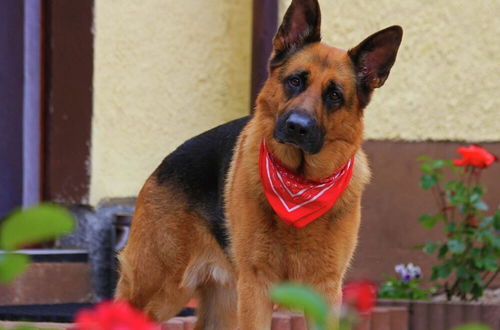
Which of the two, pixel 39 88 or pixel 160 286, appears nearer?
pixel 160 286

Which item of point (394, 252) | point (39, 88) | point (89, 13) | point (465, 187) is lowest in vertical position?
point (394, 252)

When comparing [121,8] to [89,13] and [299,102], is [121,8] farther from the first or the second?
[299,102]

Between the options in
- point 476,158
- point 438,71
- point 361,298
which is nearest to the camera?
point 361,298

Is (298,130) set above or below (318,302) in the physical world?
below

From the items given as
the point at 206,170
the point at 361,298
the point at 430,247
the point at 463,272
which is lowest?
the point at 463,272

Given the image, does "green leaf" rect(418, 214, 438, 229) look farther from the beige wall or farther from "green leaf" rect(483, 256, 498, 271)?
the beige wall

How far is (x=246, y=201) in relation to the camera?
12.7 ft

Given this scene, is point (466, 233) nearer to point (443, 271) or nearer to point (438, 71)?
point (443, 271)

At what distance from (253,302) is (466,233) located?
103 inches

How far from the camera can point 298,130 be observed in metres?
3.52

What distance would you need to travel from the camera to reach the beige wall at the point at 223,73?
5.91 metres

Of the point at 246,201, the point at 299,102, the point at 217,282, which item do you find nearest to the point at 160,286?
the point at 217,282

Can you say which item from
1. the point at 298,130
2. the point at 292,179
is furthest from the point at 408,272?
the point at 298,130

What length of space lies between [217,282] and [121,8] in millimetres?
2148
